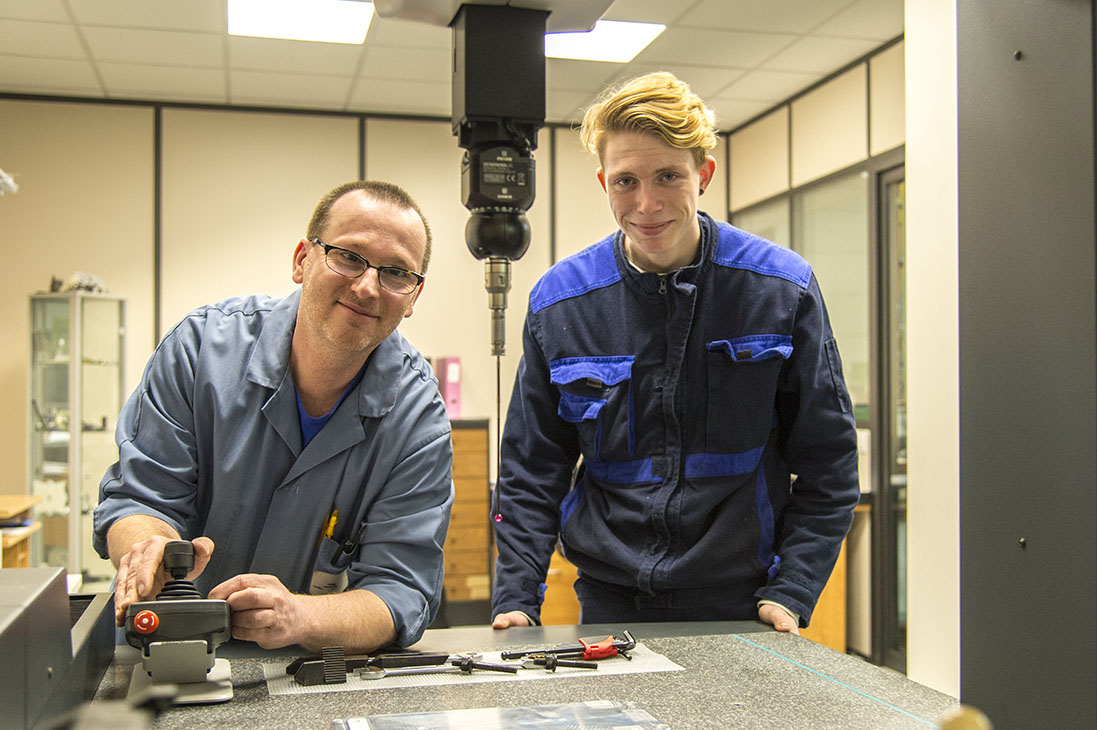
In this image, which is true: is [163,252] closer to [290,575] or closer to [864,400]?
[864,400]

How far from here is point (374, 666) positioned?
3.69ft

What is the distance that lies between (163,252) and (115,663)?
4499 mm

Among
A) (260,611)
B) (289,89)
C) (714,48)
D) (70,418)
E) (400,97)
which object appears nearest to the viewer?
(260,611)

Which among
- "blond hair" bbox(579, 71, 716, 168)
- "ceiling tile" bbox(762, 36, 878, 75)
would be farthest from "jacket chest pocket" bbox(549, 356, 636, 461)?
"ceiling tile" bbox(762, 36, 878, 75)

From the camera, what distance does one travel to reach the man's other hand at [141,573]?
1095mm

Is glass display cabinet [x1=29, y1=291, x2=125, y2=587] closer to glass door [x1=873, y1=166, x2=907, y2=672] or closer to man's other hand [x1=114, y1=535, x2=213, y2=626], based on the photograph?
glass door [x1=873, y1=166, x2=907, y2=672]

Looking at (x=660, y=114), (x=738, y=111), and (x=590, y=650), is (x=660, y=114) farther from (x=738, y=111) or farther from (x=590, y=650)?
(x=738, y=111)

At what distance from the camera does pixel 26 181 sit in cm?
508

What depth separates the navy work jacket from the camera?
1.56m

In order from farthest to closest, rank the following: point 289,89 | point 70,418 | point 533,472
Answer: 1. point 289,89
2. point 70,418
3. point 533,472

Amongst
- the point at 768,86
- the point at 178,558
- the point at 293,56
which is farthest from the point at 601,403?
the point at 768,86

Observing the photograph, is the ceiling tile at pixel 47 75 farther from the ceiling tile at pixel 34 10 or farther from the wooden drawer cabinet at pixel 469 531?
the wooden drawer cabinet at pixel 469 531

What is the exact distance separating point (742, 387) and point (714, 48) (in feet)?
10.3

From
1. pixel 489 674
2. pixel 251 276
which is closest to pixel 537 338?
pixel 489 674
